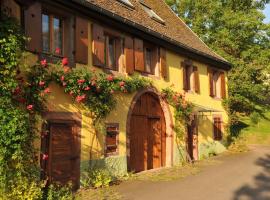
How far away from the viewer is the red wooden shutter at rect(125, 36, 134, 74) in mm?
12211

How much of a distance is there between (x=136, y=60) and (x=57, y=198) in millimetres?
6155

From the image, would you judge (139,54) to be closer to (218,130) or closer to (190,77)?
(190,77)

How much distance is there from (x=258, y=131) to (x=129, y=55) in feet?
58.7

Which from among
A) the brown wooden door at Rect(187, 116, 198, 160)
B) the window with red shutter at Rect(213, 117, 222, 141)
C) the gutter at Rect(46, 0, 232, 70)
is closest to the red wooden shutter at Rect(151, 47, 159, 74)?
the gutter at Rect(46, 0, 232, 70)

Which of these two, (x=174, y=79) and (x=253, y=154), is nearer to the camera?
(x=174, y=79)

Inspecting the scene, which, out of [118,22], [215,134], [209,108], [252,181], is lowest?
[252,181]

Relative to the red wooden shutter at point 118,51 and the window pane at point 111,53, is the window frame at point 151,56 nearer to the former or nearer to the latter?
the red wooden shutter at point 118,51

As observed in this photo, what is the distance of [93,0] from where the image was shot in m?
11.0

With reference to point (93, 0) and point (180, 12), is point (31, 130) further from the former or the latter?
point (180, 12)

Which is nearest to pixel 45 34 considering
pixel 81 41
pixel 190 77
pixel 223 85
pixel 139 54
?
pixel 81 41

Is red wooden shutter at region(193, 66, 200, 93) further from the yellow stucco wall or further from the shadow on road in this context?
the shadow on road

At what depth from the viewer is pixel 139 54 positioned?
1291 cm

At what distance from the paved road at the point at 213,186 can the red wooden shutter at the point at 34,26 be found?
14.9 ft

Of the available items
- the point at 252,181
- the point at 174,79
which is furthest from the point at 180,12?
the point at 252,181
